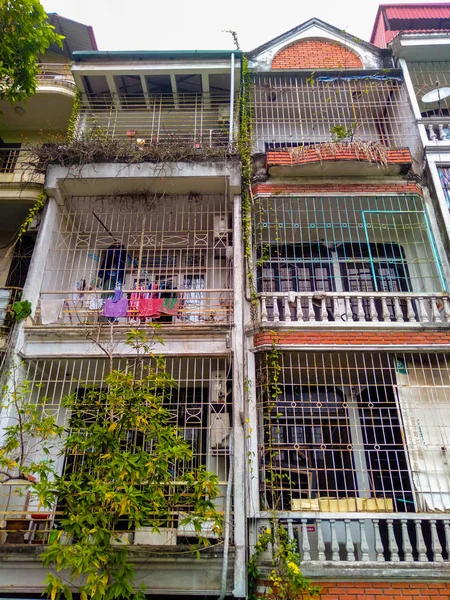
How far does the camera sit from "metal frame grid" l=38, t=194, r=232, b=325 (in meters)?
8.49

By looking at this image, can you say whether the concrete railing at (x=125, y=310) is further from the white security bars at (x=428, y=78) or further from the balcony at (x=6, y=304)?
the white security bars at (x=428, y=78)

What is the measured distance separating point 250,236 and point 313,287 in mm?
2135

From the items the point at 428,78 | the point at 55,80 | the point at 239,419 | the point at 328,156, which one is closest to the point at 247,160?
the point at 328,156

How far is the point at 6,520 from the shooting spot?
6.13 metres

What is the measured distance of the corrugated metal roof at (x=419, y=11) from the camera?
475 inches

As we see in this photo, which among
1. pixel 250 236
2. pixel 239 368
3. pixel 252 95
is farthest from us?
pixel 252 95

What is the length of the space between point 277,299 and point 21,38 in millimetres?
7030

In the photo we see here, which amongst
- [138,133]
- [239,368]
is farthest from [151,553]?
[138,133]

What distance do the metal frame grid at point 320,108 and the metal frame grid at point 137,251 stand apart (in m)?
2.60

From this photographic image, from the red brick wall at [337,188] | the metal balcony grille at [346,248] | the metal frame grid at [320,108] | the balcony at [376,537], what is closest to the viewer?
the balcony at [376,537]

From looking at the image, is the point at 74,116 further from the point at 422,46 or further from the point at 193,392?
the point at 422,46

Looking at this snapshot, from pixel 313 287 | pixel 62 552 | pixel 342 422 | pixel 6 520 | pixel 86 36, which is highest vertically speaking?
pixel 86 36

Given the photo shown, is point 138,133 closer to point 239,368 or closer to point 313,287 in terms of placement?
point 313,287

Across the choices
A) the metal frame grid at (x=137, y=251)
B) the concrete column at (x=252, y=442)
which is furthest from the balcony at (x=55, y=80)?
the concrete column at (x=252, y=442)
